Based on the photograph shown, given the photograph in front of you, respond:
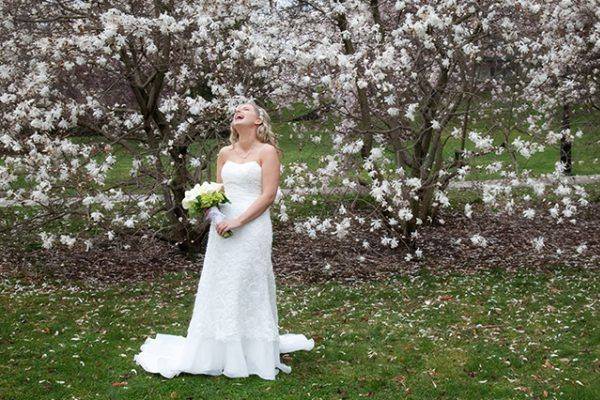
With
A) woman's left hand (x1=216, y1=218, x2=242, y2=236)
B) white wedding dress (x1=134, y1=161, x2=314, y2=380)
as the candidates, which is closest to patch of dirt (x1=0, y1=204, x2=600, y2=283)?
white wedding dress (x1=134, y1=161, x2=314, y2=380)

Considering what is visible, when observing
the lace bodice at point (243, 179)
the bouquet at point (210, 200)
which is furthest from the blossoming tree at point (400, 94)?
the bouquet at point (210, 200)

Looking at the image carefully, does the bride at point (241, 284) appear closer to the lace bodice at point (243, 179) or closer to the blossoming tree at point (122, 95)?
the lace bodice at point (243, 179)

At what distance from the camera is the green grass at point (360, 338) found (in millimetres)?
5840

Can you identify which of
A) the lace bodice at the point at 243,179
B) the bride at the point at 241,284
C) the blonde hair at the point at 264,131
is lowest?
the bride at the point at 241,284

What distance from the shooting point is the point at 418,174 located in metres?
11.4

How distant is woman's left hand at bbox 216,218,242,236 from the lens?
5.96m

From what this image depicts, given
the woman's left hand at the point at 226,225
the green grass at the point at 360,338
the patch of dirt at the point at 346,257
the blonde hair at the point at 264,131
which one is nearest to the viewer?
the green grass at the point at 360,338

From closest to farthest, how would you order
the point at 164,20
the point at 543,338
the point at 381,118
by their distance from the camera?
the point at 543,338 → the point at 164,20 → the point at 381,118

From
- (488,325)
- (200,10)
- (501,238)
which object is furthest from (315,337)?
(501,238)

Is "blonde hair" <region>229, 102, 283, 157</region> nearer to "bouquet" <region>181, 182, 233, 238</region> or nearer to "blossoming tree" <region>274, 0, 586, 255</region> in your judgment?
"bouquet" <region>181, 182, 233, 238</region>

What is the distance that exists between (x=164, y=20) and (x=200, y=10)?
84 cm

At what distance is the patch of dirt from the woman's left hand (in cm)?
423

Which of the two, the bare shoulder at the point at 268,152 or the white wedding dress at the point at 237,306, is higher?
the bare shoulder at the point at 268,152

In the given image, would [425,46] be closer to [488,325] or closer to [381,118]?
[381,118]
